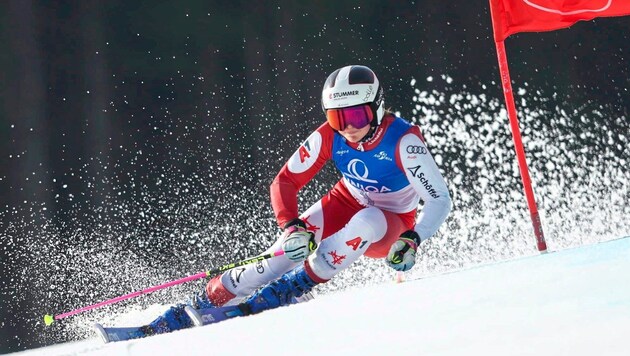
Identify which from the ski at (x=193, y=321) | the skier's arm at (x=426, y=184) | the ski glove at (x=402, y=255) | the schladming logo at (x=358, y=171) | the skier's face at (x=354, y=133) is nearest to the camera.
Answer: the ski glove at (x=402, y=255)

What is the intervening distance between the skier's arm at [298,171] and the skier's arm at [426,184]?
403mm

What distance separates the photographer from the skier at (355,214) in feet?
10.9

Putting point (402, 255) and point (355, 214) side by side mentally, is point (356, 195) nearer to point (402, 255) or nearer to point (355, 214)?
Result: point (355, 214)

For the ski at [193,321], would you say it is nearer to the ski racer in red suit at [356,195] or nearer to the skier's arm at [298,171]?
the ski racer in red suit at [356,195]

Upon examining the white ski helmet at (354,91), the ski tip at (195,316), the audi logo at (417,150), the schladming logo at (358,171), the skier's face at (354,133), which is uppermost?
the white ski helmet at (354,91)

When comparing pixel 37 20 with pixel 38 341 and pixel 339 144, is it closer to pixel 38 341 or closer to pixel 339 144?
pixel 38 341

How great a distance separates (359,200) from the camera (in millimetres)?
3826

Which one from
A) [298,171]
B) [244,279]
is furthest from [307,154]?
[244,279]

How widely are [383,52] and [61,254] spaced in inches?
112

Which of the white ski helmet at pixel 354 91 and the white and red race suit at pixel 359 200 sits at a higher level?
the white ski helmet at pixel 354 91

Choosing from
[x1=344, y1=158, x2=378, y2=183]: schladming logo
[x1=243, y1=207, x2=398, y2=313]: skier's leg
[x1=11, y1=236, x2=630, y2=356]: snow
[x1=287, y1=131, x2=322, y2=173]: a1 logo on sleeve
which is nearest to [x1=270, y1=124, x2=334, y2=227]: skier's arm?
[x1=287, y1=131, x2=322, y2=173]: a1 logo on sleeve

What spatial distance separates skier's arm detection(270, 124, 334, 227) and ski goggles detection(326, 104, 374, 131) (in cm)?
20

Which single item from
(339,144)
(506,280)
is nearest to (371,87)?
(339,144)

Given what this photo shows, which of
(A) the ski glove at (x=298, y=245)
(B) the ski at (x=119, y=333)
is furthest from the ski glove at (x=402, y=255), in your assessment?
(B) the ski at (x=119, y=333)
